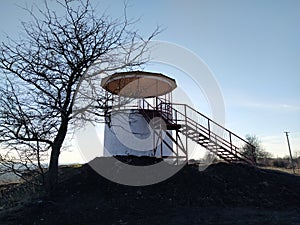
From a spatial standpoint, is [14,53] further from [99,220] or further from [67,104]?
[99,220]

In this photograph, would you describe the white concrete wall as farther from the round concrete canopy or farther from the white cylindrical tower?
the round concrete canopy

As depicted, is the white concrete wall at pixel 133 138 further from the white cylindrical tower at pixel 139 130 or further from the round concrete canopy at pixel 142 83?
the round concrete canopy at pixel 142 83

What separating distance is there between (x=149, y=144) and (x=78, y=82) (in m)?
4.92

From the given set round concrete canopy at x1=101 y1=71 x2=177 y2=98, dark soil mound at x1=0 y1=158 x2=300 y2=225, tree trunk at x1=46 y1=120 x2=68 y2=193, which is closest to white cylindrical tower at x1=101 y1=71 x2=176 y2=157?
round concrete canopy at x1=101 y1=71 x2=177 y2=98

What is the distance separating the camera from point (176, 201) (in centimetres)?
678

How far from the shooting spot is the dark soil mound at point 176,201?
555cm

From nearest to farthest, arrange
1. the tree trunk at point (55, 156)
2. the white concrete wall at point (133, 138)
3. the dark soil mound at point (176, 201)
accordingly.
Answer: the dark soil mound at point (176, 201) → the tree trunk at point (55, 156) → the white concrete wall at point (133, 138)

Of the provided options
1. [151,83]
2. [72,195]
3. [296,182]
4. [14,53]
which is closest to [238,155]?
[296,182]

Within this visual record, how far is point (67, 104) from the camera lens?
285 inches

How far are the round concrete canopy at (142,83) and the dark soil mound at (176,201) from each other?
325 centimetres

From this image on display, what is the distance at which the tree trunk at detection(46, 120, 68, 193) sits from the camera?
23.2 ft

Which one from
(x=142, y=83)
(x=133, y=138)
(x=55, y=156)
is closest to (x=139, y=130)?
(x=133, y=138)

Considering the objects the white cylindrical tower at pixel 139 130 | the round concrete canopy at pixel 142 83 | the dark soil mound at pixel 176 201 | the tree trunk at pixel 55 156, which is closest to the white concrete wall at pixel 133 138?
the white cylindrical tower at pixel 139 130

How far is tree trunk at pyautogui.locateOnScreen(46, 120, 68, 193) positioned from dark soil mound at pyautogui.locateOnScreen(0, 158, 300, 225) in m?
0.35
